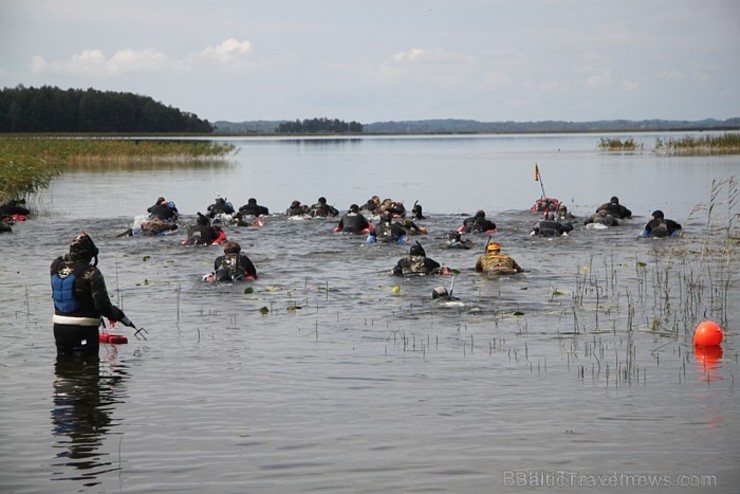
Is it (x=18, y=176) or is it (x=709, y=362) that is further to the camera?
(x=18, y=176)

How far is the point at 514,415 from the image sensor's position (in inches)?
456

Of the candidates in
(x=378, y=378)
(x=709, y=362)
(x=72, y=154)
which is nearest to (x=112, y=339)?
(x=378, y=378)

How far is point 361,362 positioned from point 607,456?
5.31 metres

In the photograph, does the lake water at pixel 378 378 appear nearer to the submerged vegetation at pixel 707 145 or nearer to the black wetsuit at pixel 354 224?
the black wetsuit at pixel 354 224

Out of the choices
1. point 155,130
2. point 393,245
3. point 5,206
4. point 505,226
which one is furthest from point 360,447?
point 155,130

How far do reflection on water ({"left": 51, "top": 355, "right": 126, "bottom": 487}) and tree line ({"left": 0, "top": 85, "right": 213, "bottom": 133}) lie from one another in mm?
132997

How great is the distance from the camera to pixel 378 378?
44.6 ft

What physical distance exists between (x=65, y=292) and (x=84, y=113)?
147592 millimetres

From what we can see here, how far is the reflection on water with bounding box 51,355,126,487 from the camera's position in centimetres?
975

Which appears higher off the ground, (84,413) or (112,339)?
(112,339)

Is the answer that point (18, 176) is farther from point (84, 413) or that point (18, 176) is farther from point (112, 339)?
point (84, 413)

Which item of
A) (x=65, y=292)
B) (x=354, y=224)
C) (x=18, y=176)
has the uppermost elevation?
(x=18, y=176)

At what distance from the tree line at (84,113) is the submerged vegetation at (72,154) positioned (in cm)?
5065

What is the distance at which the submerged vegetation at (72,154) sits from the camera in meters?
45.5
